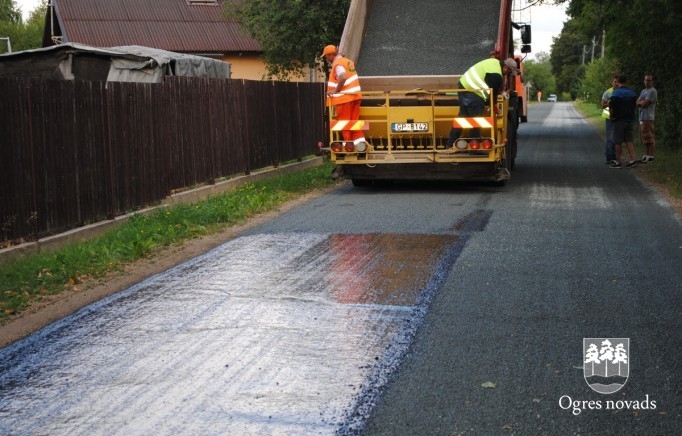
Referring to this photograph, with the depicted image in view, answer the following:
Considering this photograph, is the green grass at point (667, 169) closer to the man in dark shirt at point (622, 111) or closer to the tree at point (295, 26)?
the man in dark shirt at point (622, 111)

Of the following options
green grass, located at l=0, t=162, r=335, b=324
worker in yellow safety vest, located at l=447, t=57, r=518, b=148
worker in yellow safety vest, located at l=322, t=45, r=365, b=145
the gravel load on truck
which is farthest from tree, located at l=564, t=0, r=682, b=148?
green grass, located at l=0, t=162, r=335, b=324

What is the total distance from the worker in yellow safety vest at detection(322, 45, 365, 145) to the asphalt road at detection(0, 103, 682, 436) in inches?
161

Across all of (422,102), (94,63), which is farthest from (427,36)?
(94,63)

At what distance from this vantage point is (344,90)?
46.9 feet

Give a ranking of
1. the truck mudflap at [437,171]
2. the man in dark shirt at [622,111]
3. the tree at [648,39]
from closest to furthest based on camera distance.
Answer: the truck mudflap at [437,171] < the man in dark shirt at [622,111] < the tree at [648,39]

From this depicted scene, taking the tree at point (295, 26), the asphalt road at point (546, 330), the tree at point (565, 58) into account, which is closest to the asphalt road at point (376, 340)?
the asphalt road at point (546, 330)

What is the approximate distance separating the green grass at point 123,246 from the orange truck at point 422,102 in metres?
1.53

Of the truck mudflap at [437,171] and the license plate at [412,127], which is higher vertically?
the license plate at [412,127]

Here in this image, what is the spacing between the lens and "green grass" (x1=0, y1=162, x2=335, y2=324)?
8.08 m

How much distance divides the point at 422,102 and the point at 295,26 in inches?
462

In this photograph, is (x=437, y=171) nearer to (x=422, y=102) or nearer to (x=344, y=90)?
(x=422, y=102)

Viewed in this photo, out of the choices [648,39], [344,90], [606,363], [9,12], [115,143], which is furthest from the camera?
[9,12]

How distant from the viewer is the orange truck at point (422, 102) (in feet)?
46.8

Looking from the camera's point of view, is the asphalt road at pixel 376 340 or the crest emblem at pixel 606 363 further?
the crest emblem at pixel 606 363
